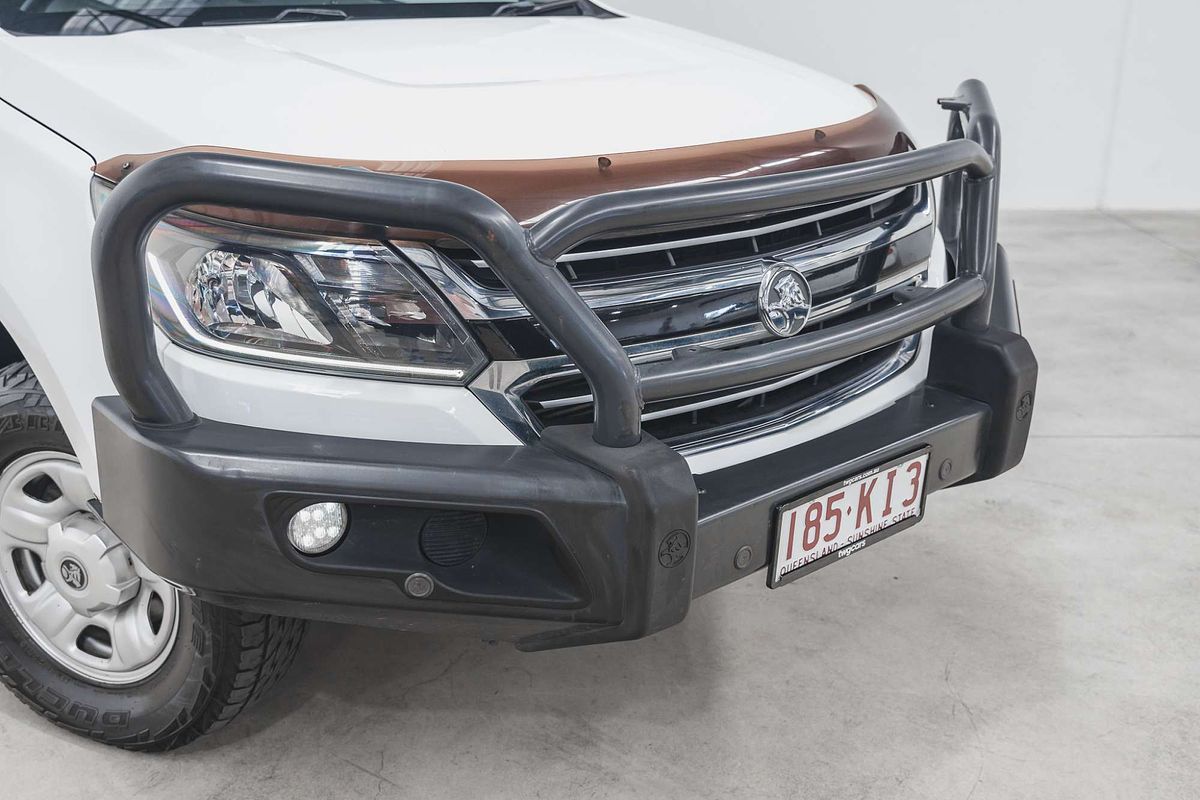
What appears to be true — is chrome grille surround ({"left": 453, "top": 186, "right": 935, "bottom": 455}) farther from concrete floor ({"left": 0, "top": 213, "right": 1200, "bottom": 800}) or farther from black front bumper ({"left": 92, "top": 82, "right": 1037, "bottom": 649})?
concrete floor ({"left": 0, "top": 213, "right": 1200, "bottom": 800})

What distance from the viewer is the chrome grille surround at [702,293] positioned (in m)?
1.46

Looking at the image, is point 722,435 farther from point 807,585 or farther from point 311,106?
point 807,585

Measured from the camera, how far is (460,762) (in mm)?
1942

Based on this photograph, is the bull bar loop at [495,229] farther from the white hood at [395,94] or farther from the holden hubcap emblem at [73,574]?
the holden hubcap emblem at [73,574]

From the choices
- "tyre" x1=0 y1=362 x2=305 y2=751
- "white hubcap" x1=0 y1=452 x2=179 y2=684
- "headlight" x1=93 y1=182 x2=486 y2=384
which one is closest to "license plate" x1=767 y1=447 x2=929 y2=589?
"headlight" x1=93 y1=182 x2=486 y2=384

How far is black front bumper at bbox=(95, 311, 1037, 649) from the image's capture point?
138 centimetres

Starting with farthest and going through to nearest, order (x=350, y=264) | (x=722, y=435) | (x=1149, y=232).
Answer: (x=1149, y=232), (x=722, y=435), (x=350, y=264)

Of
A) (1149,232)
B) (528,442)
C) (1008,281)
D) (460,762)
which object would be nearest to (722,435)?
(528,442)

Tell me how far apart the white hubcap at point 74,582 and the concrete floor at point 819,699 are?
→ 18cm

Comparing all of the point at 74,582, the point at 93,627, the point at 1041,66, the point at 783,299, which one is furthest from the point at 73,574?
the point at 1041,66

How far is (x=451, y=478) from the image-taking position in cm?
138

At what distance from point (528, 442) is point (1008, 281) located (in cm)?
124

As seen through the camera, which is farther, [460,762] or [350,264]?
[460,762]

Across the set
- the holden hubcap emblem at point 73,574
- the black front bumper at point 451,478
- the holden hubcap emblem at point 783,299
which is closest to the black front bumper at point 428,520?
the black front bumper at point 451,478
